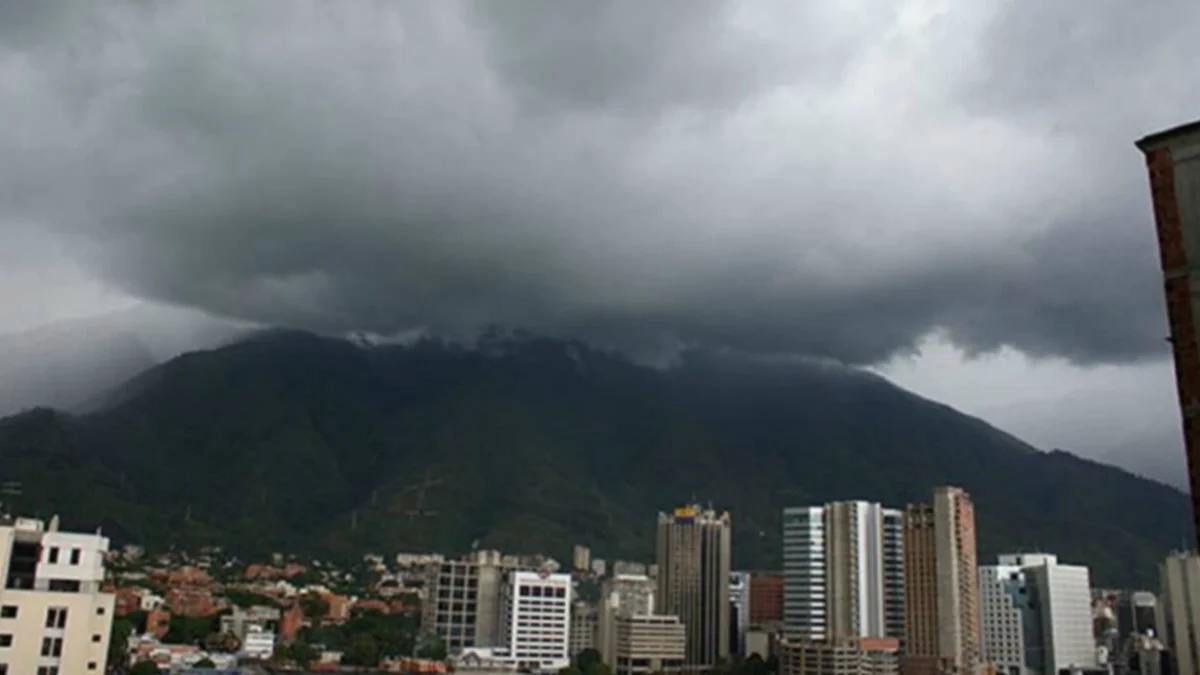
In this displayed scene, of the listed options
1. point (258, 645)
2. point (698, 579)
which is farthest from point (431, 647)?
point (698, 579)

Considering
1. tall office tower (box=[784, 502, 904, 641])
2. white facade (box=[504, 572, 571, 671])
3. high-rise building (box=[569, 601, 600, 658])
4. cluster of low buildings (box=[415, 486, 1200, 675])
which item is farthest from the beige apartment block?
high-rise building (box=[569, 601, 600, 658])

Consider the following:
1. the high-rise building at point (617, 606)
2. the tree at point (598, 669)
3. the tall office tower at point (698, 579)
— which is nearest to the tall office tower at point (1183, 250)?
the tree at point (598, 669)

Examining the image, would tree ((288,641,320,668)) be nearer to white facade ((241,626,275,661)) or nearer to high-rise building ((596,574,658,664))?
white facade ((241,626,275,661))

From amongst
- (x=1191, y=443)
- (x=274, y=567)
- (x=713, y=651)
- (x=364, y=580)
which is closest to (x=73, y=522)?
(x=274, y=567)

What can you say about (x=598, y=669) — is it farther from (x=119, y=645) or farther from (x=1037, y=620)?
(x=1037, y=620)

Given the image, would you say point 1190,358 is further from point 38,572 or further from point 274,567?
point 274,567

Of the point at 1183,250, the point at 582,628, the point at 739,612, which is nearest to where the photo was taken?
the point at 1183,250
